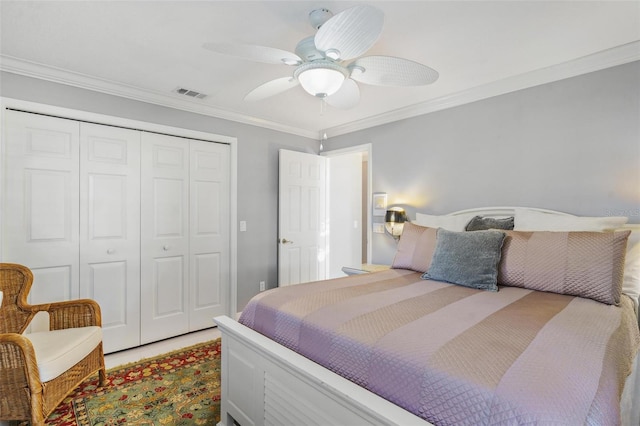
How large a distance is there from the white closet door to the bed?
1612 millimetres

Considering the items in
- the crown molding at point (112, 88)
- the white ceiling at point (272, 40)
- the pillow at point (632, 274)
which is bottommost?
→ the pillow at point (632, 274)

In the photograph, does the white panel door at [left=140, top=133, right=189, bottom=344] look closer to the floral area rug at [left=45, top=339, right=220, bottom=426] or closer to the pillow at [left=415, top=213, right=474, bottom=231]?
the floral area rug at [left=45, top=339, right=220, bottom=426]

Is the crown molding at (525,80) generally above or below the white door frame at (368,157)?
above

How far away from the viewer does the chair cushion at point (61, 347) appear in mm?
1728

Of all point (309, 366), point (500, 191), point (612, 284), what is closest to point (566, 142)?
point (500, 191)

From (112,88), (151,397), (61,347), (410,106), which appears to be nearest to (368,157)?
(410,106)

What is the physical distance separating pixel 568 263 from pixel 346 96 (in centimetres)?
170

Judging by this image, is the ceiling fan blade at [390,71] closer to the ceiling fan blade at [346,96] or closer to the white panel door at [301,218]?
the ceiling fan blade at [346,96]

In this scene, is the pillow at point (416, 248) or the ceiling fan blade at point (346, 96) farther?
the pillow at point (416, 248)

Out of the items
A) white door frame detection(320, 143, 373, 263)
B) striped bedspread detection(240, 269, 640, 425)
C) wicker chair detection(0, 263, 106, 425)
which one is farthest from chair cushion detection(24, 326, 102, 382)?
white door frame detection(320, 143, 373, 263)

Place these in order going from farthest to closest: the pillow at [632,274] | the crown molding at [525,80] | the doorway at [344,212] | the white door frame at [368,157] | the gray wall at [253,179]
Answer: the doorway at [344,212]
the white door frame at [368,157]
the gray wall at [253,179]
the crown molding at [525,80]
the pillow at [632,274]

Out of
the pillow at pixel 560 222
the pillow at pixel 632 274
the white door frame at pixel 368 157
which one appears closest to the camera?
the pillow at pixel 632 274

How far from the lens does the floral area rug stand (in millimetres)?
1912

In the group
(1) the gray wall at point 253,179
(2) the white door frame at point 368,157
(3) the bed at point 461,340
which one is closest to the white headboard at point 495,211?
(3) the bed at point 461,340
